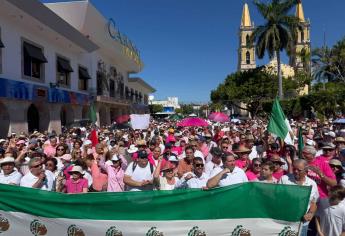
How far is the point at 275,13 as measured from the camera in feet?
139

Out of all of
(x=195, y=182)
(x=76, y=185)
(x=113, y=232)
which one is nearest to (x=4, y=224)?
(x=76, y=185)

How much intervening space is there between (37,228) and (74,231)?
476 millimetres

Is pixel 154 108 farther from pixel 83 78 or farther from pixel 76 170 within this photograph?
pixel 76 170

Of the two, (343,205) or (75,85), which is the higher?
(75,85)

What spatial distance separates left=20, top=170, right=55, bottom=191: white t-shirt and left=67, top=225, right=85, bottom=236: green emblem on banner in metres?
1.23

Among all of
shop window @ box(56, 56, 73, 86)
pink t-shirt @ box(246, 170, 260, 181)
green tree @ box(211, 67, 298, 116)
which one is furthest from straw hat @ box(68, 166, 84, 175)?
green tree @ box(211, 67, 298, 116)

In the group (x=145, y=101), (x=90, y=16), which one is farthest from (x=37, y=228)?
(x=145, y=101)

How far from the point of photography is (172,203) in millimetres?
4551

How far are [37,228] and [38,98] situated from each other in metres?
18.3

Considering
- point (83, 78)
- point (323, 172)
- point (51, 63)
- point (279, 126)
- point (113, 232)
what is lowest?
point (113, 232)

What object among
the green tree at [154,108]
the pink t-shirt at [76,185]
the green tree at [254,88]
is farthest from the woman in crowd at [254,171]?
the green tree at [154,108]

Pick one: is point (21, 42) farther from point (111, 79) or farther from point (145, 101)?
point (145, 101)

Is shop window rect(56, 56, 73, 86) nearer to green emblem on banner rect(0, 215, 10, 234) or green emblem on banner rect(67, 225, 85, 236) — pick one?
green emblem on banner rect(0, 215, 10, 234)

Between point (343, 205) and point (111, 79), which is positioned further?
point (111, 79)
